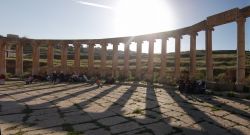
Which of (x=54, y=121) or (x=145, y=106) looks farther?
(x=145, y=106)

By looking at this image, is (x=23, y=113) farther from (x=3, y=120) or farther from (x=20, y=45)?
(x=20, y=45)

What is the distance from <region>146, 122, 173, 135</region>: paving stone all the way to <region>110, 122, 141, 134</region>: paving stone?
477 mm

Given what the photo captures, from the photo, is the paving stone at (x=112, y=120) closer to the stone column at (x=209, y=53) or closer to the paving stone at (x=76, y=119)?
the paving stone at (x=76, y=119)

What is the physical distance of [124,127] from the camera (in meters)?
8.93

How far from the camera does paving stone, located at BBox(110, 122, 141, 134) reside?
8.54 metres

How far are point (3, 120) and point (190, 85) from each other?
1234 centimetres

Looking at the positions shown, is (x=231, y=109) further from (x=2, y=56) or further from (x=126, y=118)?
(x=2, y=56)

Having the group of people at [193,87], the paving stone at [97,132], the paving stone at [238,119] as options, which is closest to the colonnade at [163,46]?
the group of people at [193,87]

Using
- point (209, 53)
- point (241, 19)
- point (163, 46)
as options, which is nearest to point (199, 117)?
point (241, 19)

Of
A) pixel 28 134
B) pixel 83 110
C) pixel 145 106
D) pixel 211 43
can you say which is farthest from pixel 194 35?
pixel 28 134

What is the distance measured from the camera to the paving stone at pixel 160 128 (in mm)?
8312

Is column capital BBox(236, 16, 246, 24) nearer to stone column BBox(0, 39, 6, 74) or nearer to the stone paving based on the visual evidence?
the stone paving

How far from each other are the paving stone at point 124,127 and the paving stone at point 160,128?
477 mm

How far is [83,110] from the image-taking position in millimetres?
12078
